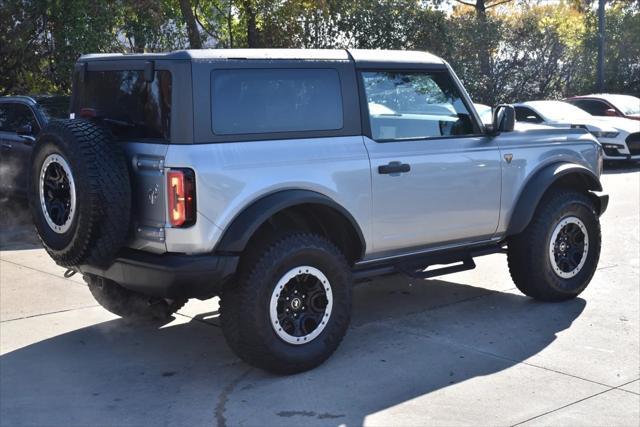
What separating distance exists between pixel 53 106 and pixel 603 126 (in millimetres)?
11060

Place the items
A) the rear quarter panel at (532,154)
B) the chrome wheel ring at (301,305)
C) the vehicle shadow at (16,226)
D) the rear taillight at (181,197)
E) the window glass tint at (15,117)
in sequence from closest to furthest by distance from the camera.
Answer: the rear taillight at (181,197) → the chrome wheel ring at (301,305) → the rear quarter panel at (532,154) → the vehicle shadow at (16,226) → the window glass tint at (15,117)

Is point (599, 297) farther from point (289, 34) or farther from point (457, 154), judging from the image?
point (289, 34)

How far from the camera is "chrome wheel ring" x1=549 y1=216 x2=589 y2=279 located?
693cm

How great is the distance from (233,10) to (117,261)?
14.9 m

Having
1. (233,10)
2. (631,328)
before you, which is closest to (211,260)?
(631,328)

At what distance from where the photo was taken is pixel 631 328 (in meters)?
6.36

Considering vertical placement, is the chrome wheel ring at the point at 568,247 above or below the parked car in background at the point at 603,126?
below

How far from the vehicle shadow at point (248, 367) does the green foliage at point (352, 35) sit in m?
9.63

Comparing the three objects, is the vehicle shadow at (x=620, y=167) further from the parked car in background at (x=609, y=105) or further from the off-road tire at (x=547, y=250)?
Result: the off-road tire at (x=547, y=250)

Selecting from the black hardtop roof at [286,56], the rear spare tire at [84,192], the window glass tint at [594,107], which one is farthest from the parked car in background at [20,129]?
the window glass tint at [594,107]

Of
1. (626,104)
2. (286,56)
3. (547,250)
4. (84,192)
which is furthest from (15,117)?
(626,104)

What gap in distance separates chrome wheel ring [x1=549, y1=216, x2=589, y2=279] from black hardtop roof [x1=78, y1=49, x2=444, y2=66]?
166cm

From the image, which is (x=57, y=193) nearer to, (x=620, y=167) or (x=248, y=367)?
(x=248, y=367)

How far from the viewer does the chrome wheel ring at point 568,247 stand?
6.93m
